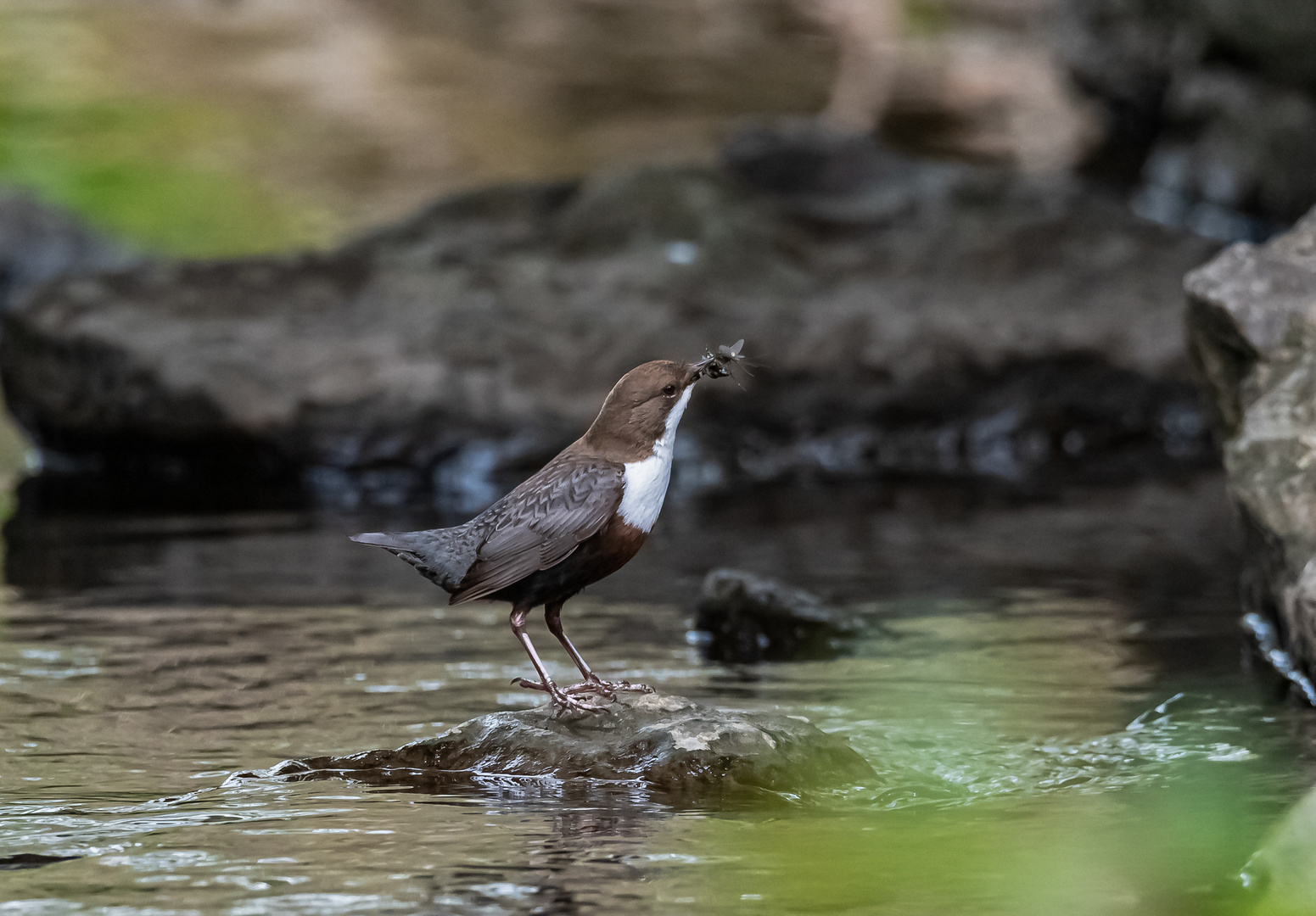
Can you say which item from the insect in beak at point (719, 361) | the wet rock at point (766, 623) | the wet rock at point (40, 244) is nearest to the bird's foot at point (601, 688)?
the insect in beak at point (719, 361)

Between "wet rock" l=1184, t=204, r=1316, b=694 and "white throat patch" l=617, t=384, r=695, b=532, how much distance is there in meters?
1.80

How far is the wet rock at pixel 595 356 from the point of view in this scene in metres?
10.4

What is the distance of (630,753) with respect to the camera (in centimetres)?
407

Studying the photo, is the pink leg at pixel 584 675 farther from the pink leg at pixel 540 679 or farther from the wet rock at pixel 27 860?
the wet rock at pixel 27 860

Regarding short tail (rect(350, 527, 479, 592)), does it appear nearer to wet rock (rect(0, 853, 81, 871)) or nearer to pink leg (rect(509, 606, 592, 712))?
pink leg (rect(509, 606, 592, 712))

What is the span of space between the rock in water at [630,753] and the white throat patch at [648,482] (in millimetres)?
478

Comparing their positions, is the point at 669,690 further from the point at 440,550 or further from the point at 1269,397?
the point at 1269,397

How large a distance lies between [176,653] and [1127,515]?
15.7 ft

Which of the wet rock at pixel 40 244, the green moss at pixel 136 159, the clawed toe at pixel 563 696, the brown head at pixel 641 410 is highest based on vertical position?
the green moss at pixel 136 159

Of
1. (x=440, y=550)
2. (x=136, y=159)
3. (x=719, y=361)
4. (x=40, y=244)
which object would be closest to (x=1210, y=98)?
(x=40, y=244)

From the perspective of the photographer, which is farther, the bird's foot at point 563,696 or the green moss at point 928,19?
the green moss at point 928,19

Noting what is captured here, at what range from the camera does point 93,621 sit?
6.32 meters

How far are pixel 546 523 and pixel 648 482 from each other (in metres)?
0.26

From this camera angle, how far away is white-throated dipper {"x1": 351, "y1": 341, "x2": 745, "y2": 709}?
404cm
